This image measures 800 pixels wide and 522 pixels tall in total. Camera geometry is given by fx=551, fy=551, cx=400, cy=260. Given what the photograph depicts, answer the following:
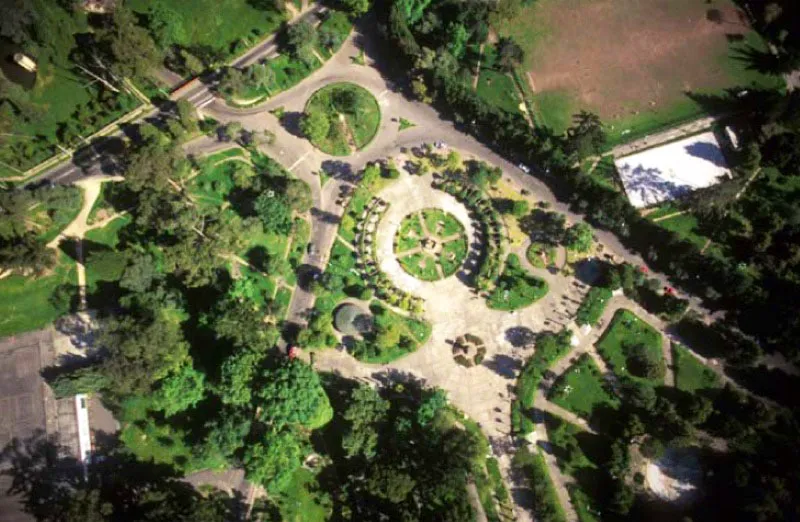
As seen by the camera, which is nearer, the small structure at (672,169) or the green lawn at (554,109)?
the small structure at (672,169)

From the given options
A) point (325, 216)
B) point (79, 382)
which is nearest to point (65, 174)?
point (79, 382)

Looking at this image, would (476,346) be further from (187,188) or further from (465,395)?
(187,188)

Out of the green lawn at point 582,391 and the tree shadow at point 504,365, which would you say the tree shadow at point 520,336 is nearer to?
the tree shadow at point 504,365

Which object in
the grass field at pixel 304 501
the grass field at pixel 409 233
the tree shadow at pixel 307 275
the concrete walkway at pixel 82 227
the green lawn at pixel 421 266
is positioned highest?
the concrete walkway at pixel 82 227

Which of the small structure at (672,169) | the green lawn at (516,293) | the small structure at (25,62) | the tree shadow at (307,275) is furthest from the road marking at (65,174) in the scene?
the small structure at (672,169)

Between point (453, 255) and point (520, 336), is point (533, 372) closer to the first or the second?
point (520, 336)

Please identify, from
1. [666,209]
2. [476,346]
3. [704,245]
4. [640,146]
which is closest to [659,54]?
[640,146]

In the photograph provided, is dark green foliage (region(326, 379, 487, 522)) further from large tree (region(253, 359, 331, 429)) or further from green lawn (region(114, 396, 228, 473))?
green lawn (region(114, 396, 228, 473))

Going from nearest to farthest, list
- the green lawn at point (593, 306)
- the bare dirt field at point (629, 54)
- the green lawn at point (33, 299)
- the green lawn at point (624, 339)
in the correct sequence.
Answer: the green lawn at point (624, 339), the green lawn at point (593, 306), the green lawn at point (33, 299), the bare dirt field at point (629, 54)

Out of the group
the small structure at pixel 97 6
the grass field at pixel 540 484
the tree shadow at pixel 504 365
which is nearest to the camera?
the grass field at pixel 540 484
